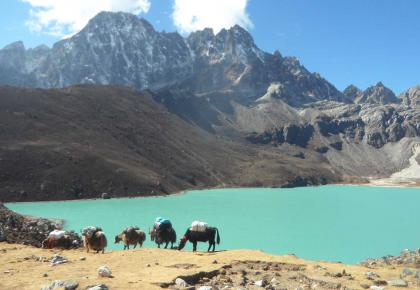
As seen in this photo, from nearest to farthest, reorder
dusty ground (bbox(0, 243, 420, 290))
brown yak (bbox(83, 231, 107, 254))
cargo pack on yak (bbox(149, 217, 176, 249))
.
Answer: dusty ground (bbox(0, 243, 420, 290)) → brown yak (bbox(83, 231, 107, 254)) → cargo pack on yak (bbox(149, 217, 176, 249))

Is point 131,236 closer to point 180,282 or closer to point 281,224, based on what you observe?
point 180,282

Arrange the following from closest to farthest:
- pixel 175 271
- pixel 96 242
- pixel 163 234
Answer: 1. pixel 175 271
2. pixel 96 242
3. pixel 163 234

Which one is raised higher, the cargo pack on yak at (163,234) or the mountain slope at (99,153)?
the mountain slope at (99,153)

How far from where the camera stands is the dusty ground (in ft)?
48.9

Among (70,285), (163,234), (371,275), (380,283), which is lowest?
(380,283)

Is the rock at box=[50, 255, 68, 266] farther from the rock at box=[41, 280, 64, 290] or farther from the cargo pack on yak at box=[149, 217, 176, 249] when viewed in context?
the cargo pack on yak at box=[149, 217, 176, 249]

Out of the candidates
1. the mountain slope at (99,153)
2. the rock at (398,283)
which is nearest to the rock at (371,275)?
the rock at (398,283)

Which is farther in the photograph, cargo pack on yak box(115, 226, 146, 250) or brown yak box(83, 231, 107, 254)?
cargo pack on yak box(115, 226, 146, 250)

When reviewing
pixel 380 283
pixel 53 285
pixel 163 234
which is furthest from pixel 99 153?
pixel 53 285

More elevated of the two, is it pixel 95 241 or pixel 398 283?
pixel 95 241

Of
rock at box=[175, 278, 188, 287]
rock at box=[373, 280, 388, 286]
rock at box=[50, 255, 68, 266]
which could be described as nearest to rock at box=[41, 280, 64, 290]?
rock at box=[175, 278, 188, 287]

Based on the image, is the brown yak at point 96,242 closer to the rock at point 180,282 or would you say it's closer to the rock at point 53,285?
the rock at point 180,282

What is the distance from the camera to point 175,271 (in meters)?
16.4

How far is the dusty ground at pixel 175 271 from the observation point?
14.9 meters
